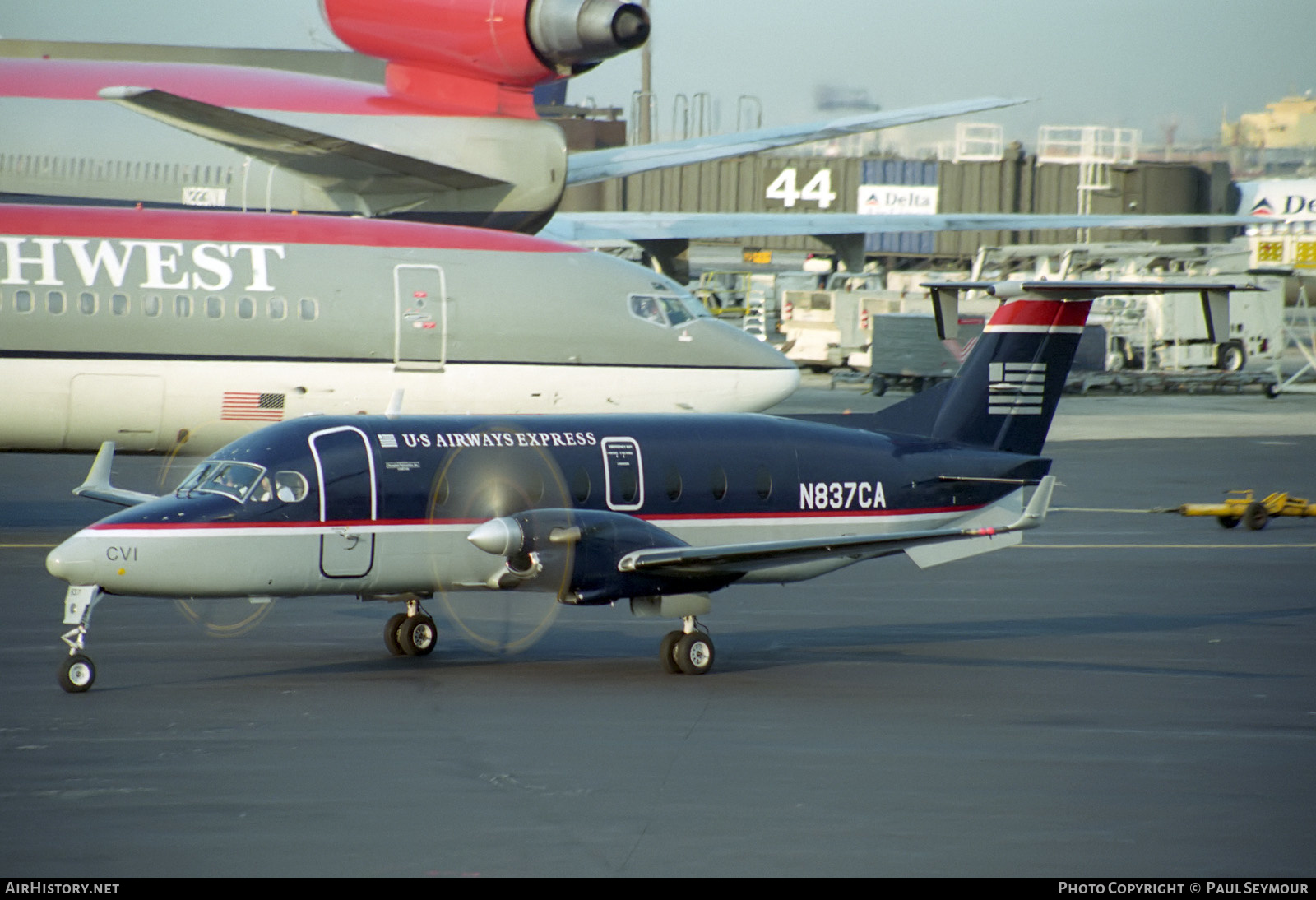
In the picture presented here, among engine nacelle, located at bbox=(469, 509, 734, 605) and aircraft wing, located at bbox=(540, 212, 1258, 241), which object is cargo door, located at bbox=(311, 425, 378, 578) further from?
aircraft wing, located at bbox=(540, 212, 1258, 241)

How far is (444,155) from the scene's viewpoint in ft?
117

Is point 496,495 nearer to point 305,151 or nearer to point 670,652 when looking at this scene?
point 670,652

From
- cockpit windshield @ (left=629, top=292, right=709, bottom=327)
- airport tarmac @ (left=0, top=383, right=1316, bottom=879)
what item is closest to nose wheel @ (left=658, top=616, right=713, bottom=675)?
airport tarmac @ (left=0, top=383, right=1316, bottom=879)

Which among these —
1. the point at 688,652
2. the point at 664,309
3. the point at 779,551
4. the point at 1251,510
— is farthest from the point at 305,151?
the point at 779,551

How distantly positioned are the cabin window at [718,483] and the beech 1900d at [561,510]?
2cm

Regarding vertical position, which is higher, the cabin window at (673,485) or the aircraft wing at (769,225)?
the aircraft wing at (769,225)

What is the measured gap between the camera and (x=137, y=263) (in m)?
25.6

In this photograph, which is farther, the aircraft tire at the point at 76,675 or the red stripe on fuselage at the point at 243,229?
the red stripe on fuselage at the point at 243,229

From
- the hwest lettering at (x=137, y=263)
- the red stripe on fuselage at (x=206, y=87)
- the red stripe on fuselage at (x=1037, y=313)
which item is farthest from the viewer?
the red stripe on fuselage at (x=206, y=87)

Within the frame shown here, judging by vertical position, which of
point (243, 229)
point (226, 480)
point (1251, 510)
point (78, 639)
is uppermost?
point (243, 229)

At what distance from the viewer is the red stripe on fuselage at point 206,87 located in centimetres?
3506

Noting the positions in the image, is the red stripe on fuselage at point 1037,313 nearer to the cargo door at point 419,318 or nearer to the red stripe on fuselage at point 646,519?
the red stripe on fuselage at point 646,519

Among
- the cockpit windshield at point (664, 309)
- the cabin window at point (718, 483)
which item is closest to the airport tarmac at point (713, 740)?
the cabin window at point (718, 483)

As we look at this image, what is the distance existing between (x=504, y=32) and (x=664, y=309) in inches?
444
